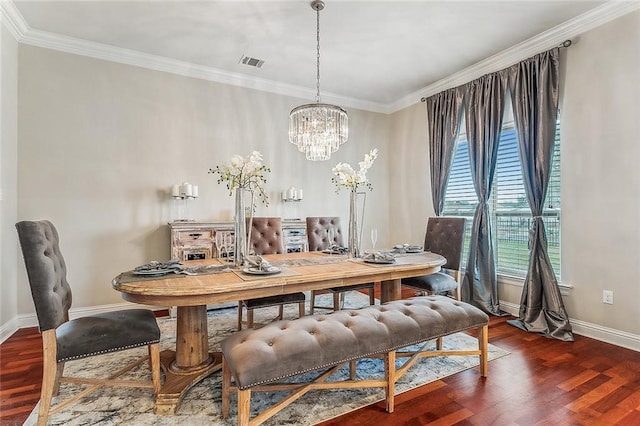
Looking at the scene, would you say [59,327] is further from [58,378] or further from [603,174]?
[603,174]

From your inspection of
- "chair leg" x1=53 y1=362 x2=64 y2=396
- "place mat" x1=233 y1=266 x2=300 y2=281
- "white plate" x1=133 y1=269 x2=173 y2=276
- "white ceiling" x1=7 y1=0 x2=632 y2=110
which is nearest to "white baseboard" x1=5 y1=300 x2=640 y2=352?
"chair leg" x1=53 y1=362 x2=64 y2=396

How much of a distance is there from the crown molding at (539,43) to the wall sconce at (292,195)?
2.41 metres

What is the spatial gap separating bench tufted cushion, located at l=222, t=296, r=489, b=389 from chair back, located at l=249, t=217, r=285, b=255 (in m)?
1.48

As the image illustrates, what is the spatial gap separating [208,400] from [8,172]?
2.91 meters

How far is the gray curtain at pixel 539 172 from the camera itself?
3080 mm

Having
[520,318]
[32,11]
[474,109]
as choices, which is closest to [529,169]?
[474,109]

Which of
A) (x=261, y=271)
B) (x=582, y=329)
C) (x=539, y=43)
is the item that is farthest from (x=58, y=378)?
(x=539, y=43)

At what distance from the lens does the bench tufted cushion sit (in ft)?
5.03

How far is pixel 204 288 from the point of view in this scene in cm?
170

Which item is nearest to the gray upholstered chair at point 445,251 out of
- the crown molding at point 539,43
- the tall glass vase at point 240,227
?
the tall glass vase at point 240,227

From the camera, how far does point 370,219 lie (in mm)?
5320

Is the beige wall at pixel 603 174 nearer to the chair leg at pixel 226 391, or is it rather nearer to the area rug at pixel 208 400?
the area rug at pixel 208 400

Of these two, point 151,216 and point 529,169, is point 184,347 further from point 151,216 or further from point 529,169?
point 529,169

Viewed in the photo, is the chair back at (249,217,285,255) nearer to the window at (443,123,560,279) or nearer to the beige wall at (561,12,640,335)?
the window at (443,123,560,279)
